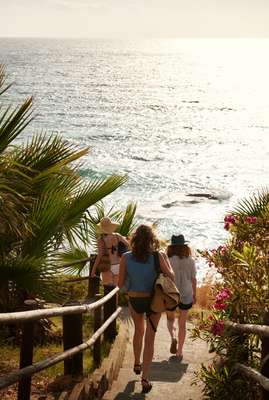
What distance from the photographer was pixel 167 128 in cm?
7650

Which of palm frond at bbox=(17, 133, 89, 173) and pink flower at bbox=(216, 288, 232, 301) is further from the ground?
palm frond at bbox=(17, 133, 89, 173)

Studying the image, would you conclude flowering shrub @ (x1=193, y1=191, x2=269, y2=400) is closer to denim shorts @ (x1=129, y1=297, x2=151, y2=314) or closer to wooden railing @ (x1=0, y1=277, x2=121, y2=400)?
denim shorts @ (x1=129, y1=297, x2=151, y2=314)

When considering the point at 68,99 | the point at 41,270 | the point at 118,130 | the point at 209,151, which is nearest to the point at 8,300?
the point at 41,270

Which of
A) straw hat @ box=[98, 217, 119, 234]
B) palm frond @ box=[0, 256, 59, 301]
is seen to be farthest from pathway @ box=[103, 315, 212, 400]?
straw hat @ box=[98, 217, 119, 234]

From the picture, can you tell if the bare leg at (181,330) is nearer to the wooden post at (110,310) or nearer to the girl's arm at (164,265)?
the wooden post at (110,310)

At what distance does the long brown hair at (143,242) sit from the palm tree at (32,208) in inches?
26.8

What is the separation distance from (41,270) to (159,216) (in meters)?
27.8

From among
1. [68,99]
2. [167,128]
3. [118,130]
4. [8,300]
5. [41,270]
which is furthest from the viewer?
[68,99]

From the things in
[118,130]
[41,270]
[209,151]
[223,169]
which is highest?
[118,130]

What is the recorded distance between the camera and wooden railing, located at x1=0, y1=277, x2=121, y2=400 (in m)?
3.96

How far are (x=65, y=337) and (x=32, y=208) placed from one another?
4.58 feet

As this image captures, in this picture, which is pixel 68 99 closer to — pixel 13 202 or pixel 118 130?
pixel 118 130

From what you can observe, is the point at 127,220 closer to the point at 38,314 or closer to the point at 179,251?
the point at 179,251

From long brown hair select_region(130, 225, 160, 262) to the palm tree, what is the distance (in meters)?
0.68
